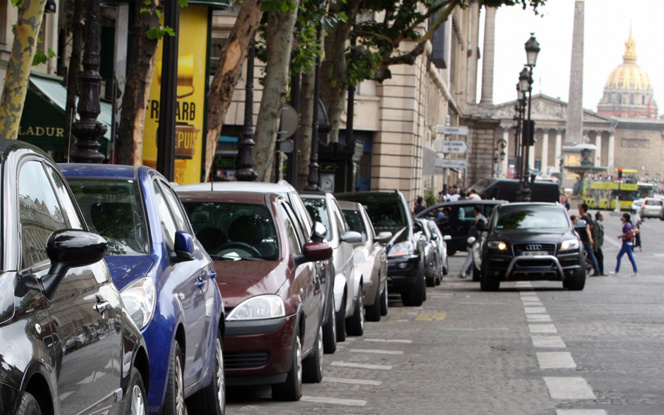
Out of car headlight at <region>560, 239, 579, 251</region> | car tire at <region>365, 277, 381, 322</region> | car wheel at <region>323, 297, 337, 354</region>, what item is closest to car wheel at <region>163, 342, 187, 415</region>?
car wheel at <region>323, 297, 337, 354</region>

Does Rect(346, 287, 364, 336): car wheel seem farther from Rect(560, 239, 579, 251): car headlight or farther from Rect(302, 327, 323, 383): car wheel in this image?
Rect(560, 239, 579, 251): car headlight

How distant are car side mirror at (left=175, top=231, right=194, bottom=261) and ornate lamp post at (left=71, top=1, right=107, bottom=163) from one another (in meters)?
5.71

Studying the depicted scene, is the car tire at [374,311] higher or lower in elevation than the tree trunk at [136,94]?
lower

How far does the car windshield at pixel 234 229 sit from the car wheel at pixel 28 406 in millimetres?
5959

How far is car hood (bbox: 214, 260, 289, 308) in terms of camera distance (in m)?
8.97

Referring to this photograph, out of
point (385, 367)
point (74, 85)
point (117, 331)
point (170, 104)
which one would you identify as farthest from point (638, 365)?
point (74, 85)

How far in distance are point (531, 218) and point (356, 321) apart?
1079 centimetres

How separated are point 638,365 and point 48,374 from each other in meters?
8.49

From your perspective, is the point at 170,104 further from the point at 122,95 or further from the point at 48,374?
the point at 48,374

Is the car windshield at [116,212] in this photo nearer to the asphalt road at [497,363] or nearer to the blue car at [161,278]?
the blue car at [161,278]

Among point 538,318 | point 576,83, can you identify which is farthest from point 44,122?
point 576,83

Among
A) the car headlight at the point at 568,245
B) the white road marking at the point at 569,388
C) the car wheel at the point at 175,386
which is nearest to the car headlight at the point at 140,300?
the car wheel at the point at 175,386

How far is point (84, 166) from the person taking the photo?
7.41m

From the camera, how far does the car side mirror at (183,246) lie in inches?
276
